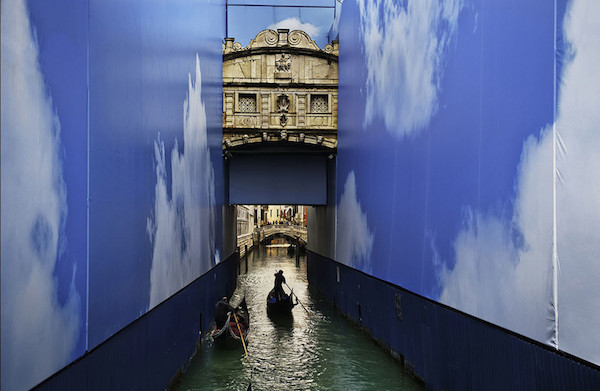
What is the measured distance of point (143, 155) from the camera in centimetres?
754

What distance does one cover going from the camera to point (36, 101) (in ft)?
13.9

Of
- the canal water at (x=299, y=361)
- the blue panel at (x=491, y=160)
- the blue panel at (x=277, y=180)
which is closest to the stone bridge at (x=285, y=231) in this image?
the blue panel at (x=277, y=180)

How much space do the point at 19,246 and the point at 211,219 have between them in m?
11.6

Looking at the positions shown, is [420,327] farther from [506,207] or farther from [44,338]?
[44,338]

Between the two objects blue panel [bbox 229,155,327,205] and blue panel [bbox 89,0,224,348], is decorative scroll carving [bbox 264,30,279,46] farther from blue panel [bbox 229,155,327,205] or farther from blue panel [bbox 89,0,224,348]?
blue panel [bbox 89,0,224,348]

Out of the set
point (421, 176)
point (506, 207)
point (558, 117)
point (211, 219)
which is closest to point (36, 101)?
point (558, 117)

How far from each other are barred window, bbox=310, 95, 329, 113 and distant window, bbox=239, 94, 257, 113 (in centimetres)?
201

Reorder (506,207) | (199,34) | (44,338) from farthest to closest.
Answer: (199,34)
(506,207)
(44,338)

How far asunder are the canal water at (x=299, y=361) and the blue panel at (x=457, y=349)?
1.64 feet

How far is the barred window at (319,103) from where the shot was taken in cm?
1844

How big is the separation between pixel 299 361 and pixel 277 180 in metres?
9.73

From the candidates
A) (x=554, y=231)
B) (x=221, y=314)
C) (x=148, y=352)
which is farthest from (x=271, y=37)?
(x=554, y=231)

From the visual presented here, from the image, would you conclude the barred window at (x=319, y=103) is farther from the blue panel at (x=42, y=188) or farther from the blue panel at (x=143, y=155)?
the blue panel at (x=42, y=188)

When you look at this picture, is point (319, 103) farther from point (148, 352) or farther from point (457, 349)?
point (148, 352)
